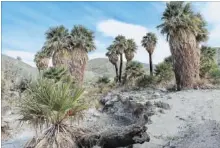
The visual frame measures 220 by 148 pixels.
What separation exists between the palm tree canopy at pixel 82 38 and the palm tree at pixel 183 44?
27.3 feet

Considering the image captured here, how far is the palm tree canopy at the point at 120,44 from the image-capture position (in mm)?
53719

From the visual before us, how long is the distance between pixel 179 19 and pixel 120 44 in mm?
22850

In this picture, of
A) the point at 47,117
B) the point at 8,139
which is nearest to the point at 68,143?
the point at 47,117

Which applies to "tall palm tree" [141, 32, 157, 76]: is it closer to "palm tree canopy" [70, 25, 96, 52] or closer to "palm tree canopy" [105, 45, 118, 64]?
"palm tree canopy" [105, 45, 118, 64]

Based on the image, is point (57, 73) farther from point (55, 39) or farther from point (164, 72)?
point (164, 72)

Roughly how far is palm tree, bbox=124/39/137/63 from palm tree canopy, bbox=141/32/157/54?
1.93m

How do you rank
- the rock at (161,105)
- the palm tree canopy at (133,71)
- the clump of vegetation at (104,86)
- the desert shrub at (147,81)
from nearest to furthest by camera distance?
the rock at (161,105), the desert shrub at (147,81), the clump of vegetation at (104,86), the palm tree canopy at (133,71)

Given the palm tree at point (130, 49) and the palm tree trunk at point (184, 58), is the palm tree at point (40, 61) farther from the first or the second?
the palm tree trunk at point (184, 58)

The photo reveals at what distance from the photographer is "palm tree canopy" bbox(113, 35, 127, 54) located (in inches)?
2115

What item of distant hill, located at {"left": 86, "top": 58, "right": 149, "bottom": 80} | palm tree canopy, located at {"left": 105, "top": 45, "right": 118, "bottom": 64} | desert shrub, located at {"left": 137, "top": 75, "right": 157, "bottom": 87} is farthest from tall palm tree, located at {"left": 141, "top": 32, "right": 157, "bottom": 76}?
distant hill, located at {"left": 86, "top": 58, "right": 149, "bottom": 80}

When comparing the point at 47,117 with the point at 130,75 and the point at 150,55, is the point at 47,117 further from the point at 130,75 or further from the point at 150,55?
the point at 150,55

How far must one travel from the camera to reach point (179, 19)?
31.4 metres

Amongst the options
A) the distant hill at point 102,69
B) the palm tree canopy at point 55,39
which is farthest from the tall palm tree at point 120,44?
the distant hill at point 102,69

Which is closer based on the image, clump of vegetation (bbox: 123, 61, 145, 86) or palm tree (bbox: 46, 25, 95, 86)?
palm tree (bbox: 46, 25, 95, 86)
